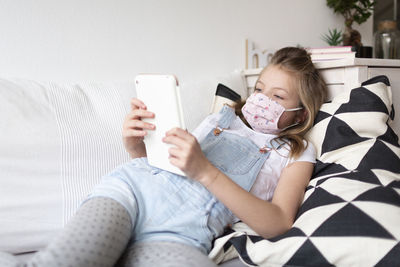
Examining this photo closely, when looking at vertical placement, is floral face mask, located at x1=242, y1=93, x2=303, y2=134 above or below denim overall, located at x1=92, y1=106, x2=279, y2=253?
above

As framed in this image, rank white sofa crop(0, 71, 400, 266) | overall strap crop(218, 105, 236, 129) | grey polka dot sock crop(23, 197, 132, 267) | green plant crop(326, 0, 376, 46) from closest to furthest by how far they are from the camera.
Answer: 1. grey polka dot sock crop(23, 197, 132, 267)
2. white sofa crop(0, 71, 400, 266)
3. overall strap crop(218, 105, 236, 129)
4. green plant crop(326, 0, 376, 46)

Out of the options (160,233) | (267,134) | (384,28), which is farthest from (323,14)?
(160,233)

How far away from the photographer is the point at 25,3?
1.20 metres

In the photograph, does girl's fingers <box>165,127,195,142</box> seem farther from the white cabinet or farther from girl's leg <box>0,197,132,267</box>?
the white cabinet

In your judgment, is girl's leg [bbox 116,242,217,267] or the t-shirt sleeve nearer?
Answer: girl's leg [bbox 116,242,217,267]

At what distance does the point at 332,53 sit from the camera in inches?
51.6

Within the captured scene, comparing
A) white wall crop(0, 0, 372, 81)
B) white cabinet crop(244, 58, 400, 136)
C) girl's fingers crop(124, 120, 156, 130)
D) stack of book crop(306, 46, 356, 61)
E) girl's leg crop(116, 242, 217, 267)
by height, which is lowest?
girl's leg crop(116, 242, 217, 267)

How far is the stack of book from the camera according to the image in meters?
1.27

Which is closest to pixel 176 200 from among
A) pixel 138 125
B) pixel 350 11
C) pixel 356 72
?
pixel 138 125

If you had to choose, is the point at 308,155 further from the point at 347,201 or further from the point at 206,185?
the point at 206,185

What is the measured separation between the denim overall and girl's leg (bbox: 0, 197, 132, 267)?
0.16ft

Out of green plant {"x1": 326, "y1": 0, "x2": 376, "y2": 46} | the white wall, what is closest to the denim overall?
the white wall

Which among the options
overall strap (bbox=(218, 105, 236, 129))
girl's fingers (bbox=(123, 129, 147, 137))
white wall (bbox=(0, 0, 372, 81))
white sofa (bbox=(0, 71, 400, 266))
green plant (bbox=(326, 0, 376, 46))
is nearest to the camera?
white sofa (bbox=(0, 71, 400, 266))

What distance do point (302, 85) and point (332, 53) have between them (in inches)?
11.1
